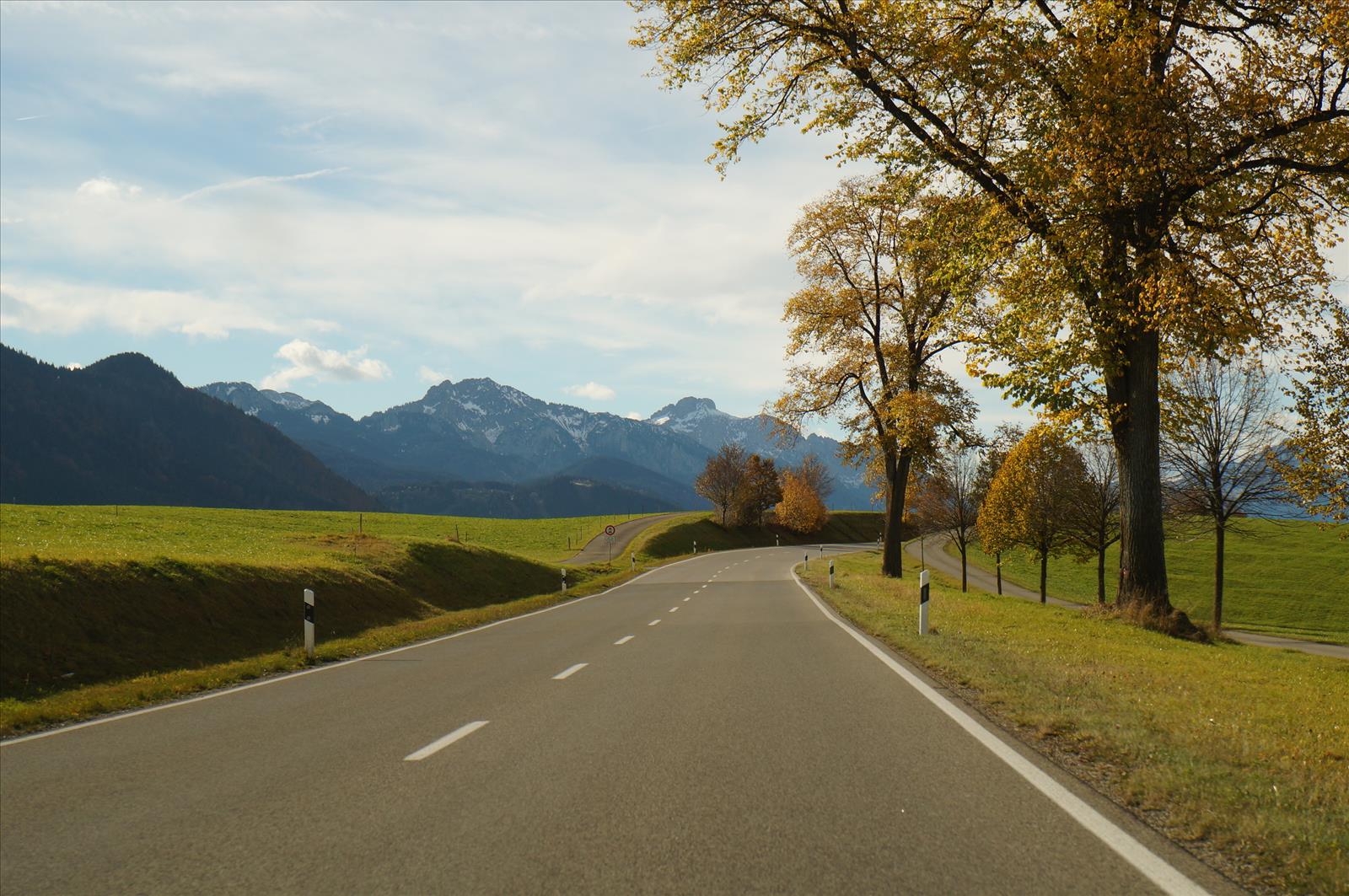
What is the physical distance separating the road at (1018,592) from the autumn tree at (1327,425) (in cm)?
530

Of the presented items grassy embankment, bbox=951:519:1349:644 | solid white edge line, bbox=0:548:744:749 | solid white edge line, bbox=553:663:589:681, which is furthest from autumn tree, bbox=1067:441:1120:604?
solid white edge line, bbox=553:663:589:681

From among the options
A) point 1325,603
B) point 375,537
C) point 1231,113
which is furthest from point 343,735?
point 1325,603

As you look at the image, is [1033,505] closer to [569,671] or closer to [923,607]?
[923,607]

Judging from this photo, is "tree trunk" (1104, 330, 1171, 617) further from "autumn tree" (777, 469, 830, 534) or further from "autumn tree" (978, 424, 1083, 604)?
"autumn tree" (777, 469, 830, 534)

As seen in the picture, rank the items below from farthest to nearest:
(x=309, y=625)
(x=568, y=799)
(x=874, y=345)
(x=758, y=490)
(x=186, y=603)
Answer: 1. (x=758, y=490)
2. (x=874, y=345)
3. (x=186, y=603)
4. (x=309, y=625)
5. (x=568, y=799)

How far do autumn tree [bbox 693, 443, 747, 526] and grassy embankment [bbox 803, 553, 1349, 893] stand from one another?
91.8 metres

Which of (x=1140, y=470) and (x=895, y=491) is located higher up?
(x=1140, y=470)

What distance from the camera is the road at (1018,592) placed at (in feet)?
104

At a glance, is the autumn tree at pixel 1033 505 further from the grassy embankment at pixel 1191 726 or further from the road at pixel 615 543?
the grassy embankment at pixel 1191 726

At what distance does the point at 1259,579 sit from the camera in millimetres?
56062

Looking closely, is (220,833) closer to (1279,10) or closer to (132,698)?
(132,698)

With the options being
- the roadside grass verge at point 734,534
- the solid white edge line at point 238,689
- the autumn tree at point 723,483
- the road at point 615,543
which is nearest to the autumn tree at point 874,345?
the solid white edge line at point 238,689

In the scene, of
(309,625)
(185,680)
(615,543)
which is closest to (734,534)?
(615,543)

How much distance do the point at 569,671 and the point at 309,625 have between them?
5.59 metres
